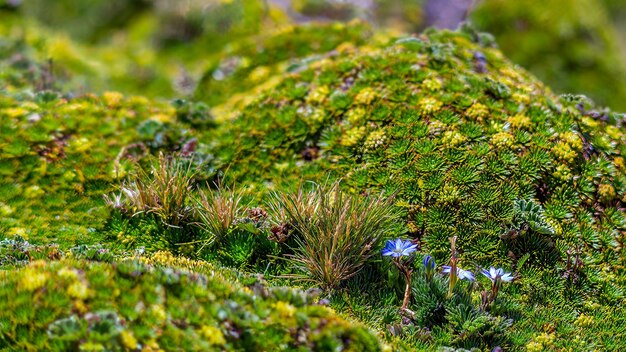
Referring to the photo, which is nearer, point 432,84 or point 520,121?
point 520,121

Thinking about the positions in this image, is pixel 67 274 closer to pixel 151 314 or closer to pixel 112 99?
pixel 151 314

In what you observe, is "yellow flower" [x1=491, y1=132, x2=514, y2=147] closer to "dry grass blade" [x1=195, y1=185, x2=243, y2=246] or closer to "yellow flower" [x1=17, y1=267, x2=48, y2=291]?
"dry grass blade" [x1=195, y1=185, x2=243, y2=246]

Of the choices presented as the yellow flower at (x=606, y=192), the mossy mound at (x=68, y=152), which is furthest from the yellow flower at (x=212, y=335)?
the yellow flower at (x=606, y=192)

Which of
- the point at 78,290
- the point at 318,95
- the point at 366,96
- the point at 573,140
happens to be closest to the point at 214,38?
the point at 318,95

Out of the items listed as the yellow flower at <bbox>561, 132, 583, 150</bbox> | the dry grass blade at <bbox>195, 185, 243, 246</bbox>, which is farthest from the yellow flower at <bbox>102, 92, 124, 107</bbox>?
the yellow flower at <bbox>561, 132, 583, 150</bbox>

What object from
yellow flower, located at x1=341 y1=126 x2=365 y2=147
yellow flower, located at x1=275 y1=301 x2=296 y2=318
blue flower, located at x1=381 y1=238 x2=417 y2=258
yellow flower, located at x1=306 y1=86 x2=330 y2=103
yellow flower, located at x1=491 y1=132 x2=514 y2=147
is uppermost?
yellow flower, located at x1=491 y1=132 x2=514 y2=147

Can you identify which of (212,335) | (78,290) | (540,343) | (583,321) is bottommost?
(78,290)

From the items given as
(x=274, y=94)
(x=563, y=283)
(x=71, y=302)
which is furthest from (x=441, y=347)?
(x=274, y=94)

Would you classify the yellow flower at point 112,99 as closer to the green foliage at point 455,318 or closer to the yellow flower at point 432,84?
the yellow flower at point 432,84
